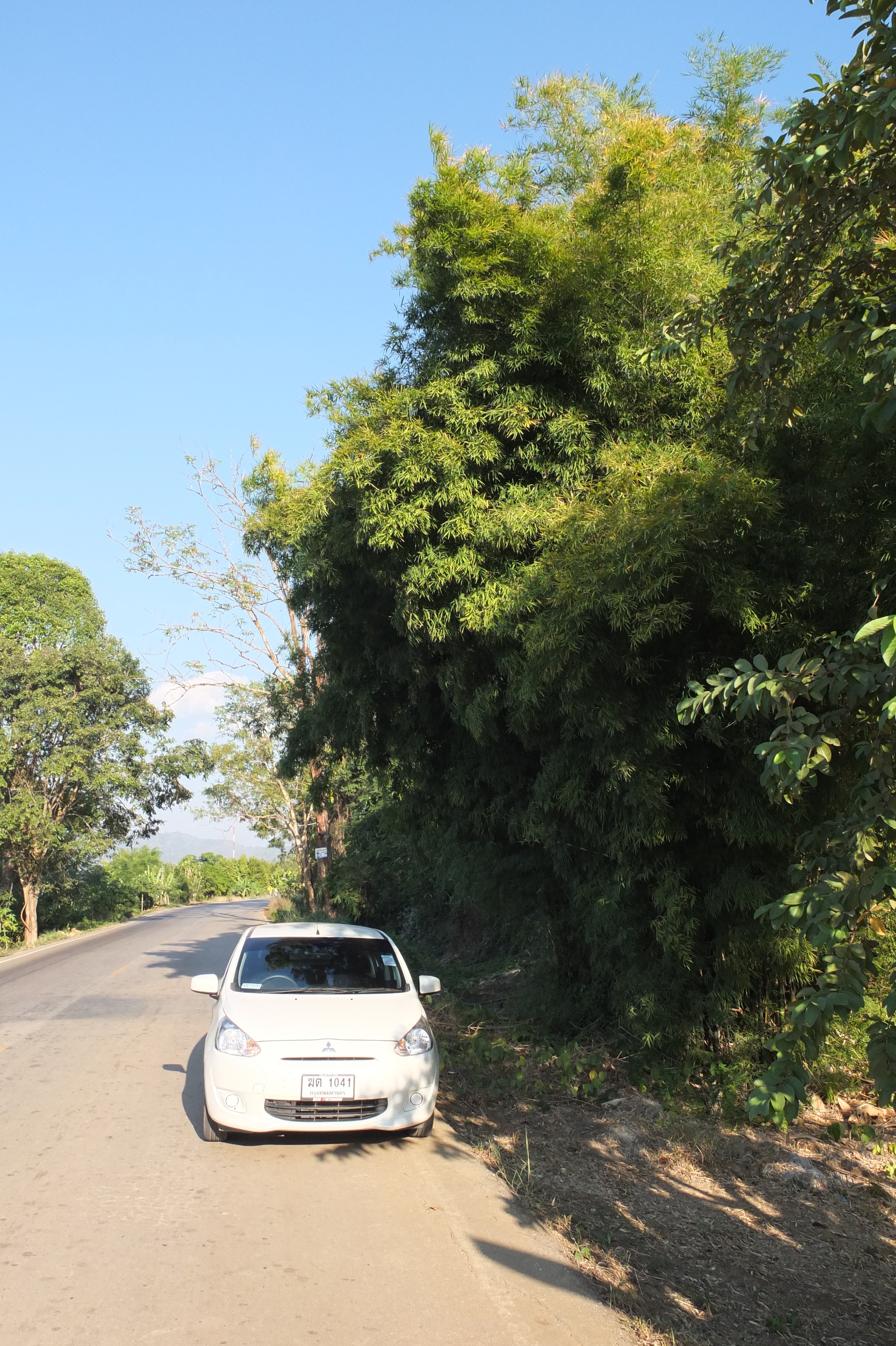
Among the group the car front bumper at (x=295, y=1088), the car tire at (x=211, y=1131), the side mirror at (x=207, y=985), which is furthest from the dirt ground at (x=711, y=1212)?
the side mirror at (x=207, y=985)

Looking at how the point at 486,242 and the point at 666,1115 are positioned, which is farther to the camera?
the point at 486,242

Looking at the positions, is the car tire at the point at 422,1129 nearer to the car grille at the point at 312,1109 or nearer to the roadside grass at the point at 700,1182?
the roadside grass at the point at 700,1182

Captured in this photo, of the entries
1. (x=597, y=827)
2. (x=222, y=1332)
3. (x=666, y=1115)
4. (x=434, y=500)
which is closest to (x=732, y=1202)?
(x=666, y=1115)

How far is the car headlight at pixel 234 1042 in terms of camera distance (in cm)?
573

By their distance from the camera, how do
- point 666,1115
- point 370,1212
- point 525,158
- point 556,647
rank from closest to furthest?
1. point 370,1212
2. point 556,647
3. point 666,1115
4. point 525,158

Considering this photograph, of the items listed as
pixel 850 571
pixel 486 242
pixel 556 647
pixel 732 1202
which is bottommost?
pixel 732 1202

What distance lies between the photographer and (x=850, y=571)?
5742 mm

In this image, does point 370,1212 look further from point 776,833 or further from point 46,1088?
point 46,1088

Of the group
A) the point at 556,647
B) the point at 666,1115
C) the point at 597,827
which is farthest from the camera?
the point at 597,827

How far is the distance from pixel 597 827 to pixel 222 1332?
13.5 ft

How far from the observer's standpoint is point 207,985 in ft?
22.3

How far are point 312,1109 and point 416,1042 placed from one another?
786mm

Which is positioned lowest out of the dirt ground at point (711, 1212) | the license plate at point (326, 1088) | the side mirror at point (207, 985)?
the dirt ground at point (711, 1212)

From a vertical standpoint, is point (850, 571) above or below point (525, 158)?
below
